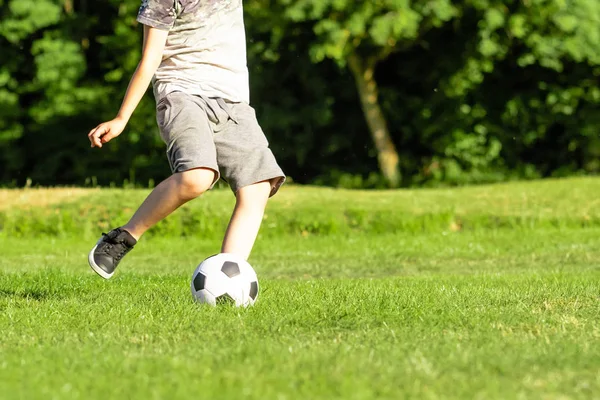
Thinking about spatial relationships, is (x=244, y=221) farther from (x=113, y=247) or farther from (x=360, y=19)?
(x=360, y=19)

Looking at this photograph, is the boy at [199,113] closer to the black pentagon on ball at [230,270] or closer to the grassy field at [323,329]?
the black pentagon on ball at [230,270]

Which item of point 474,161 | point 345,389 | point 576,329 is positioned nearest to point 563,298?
point 576,329

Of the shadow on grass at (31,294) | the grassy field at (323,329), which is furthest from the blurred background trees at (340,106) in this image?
the shadow on grass at (31,294)

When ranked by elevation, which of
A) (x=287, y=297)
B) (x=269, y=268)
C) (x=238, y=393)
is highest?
(x=238, y=393)

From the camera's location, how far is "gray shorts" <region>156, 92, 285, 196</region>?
567 centimetres

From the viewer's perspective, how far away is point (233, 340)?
4594 mm

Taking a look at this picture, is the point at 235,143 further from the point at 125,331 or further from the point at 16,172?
the point at 16,172

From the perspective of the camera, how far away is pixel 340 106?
935 inches

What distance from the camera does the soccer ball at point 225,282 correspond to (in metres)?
5.67

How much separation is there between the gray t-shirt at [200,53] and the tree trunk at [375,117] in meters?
15.9

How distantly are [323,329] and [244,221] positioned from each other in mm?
1161

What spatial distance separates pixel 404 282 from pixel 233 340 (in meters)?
3.06

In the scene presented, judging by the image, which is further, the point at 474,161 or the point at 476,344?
the point at 474,161

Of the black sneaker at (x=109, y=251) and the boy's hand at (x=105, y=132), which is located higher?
the boy's hand at (x=105, y=132)
